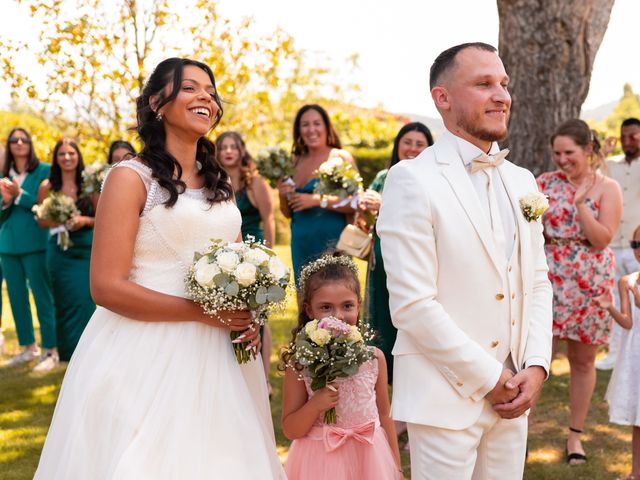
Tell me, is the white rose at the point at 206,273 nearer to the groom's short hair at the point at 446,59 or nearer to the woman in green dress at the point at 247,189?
the groom's short hair at the point at 446,59

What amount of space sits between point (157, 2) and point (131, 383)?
7.11 m

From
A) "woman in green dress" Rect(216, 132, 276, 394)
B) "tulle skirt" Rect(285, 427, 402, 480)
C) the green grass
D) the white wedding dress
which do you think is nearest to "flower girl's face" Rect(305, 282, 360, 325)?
"tulle skirt" Rect(285, 427, 402, 480)

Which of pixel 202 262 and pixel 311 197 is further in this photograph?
pixel 311 197

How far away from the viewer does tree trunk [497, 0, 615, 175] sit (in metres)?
7.83

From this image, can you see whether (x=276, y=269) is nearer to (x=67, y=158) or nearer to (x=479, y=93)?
(x=479, y=93)

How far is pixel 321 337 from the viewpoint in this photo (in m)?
3.58

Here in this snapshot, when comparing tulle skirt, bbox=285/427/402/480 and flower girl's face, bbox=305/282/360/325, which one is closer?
tulle skirt, bbox=285/427/402/480

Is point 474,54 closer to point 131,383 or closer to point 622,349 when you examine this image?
point 131,383

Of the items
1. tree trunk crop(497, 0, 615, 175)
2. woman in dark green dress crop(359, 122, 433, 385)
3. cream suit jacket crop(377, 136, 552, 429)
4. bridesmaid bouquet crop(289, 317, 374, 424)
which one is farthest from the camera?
tree trunk crop(497, 0, 615, 175)

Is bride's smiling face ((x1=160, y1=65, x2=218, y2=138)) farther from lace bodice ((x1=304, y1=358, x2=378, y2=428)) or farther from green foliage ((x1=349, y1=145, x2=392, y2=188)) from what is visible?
green foliage ((x1=349, y1=145, x2=392, y2=188))

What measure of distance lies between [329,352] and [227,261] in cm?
69

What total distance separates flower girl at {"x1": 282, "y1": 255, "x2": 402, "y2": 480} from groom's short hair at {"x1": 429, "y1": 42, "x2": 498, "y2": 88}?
1.35 meters

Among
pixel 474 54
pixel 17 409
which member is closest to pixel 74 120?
pixel 17 409

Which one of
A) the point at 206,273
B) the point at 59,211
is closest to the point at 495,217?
the point at 206,273
